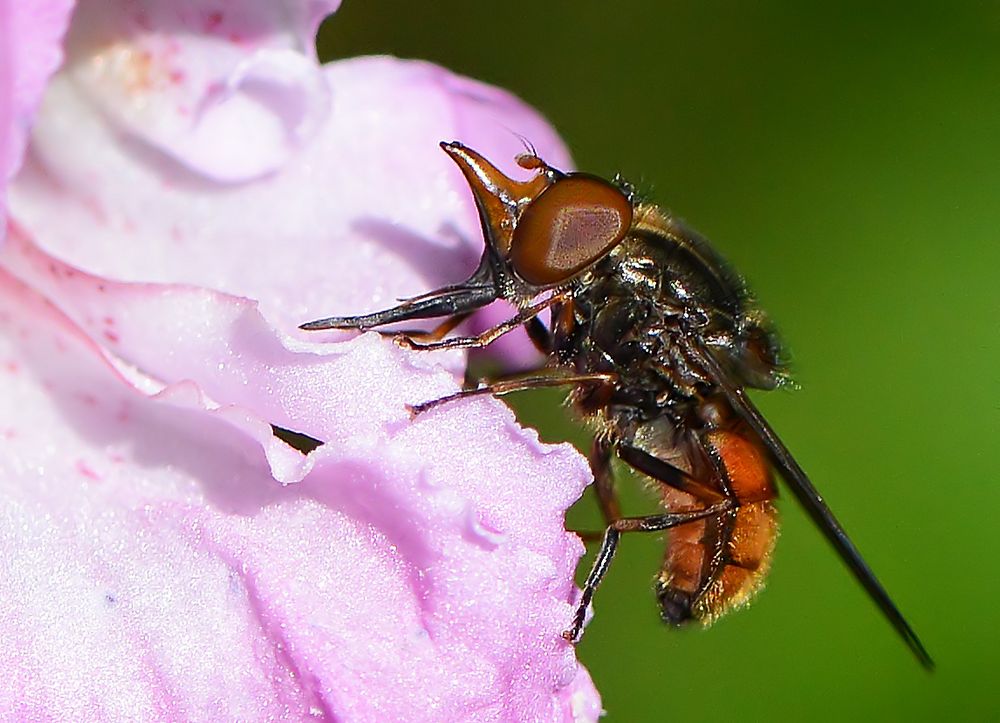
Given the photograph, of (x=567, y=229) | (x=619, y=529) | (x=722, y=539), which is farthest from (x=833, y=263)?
(x=567, y=229)

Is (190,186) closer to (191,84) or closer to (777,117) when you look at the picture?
(191,84)

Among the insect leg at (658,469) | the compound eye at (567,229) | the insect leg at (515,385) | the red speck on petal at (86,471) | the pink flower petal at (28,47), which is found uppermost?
the pink flower petal at (28,47)

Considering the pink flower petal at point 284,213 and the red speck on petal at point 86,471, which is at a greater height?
the pink flower petal at point 284,213

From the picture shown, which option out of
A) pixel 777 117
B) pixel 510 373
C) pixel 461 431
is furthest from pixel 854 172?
pixel 461 431

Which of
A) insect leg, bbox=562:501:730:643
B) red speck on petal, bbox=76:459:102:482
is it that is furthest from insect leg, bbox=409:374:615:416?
red speck on petal, bbox=76:459:102:482

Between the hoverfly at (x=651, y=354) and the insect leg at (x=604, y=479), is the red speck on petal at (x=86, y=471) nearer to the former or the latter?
the hoverfly at (x=651, y=354)

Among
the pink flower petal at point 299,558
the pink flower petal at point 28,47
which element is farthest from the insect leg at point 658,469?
the pink flower petal at point 28,47
